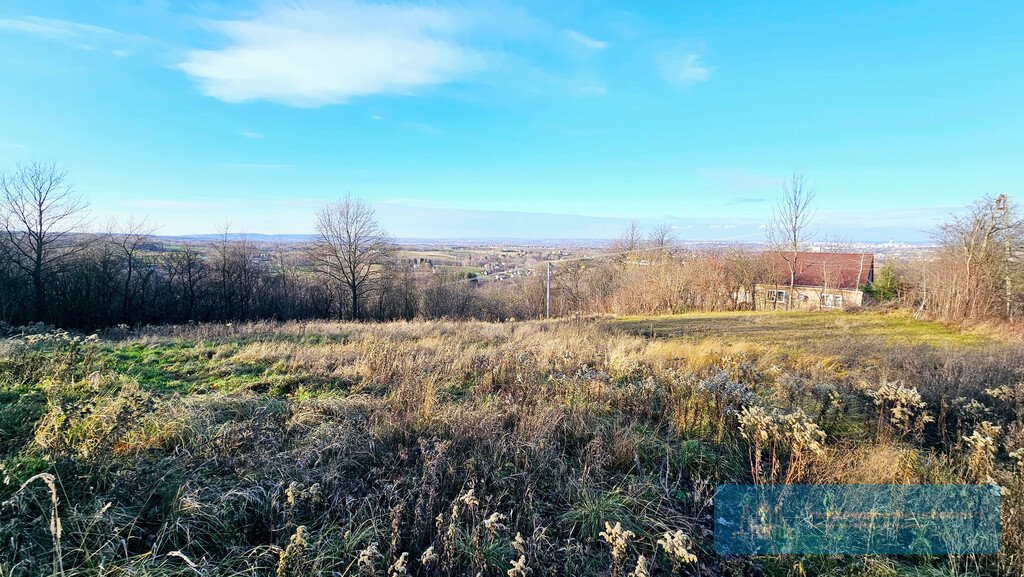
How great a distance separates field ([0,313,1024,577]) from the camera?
2330mm

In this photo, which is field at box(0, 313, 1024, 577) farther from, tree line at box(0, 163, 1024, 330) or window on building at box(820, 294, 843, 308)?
window on building at box(820, 294, 843, 308)

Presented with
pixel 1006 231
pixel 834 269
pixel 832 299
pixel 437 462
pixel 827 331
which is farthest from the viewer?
pixel 834 269

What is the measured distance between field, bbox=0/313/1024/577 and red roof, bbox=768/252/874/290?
2806 centimetres

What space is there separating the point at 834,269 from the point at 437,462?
36.7m

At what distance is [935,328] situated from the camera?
47.0 ft

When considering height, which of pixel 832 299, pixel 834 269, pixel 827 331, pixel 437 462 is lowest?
pixel 832 299

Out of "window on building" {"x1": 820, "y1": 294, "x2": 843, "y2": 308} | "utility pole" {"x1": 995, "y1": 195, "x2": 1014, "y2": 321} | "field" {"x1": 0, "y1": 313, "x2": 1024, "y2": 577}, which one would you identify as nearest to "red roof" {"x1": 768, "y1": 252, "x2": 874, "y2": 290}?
"window on building" {"x1": 820, "y1": 294, "x2": 843, "y2": 308}

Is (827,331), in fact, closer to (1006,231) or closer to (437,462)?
(1006,231)

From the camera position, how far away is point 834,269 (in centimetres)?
2994

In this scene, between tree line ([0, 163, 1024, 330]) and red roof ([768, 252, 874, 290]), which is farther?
red roof ([768, 252, 874, 290])

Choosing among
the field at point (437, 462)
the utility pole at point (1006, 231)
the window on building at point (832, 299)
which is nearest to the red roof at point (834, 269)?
the window on building at point (832, 299)

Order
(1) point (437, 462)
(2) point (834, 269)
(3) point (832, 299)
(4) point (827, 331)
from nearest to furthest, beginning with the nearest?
(1) point (437, 462) → (4) point (827, 331) → (3) point (832, 299) → (2) point (834, 269)

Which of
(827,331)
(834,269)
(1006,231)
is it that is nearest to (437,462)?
(827,331)

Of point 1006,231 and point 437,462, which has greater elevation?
point 1006,231
